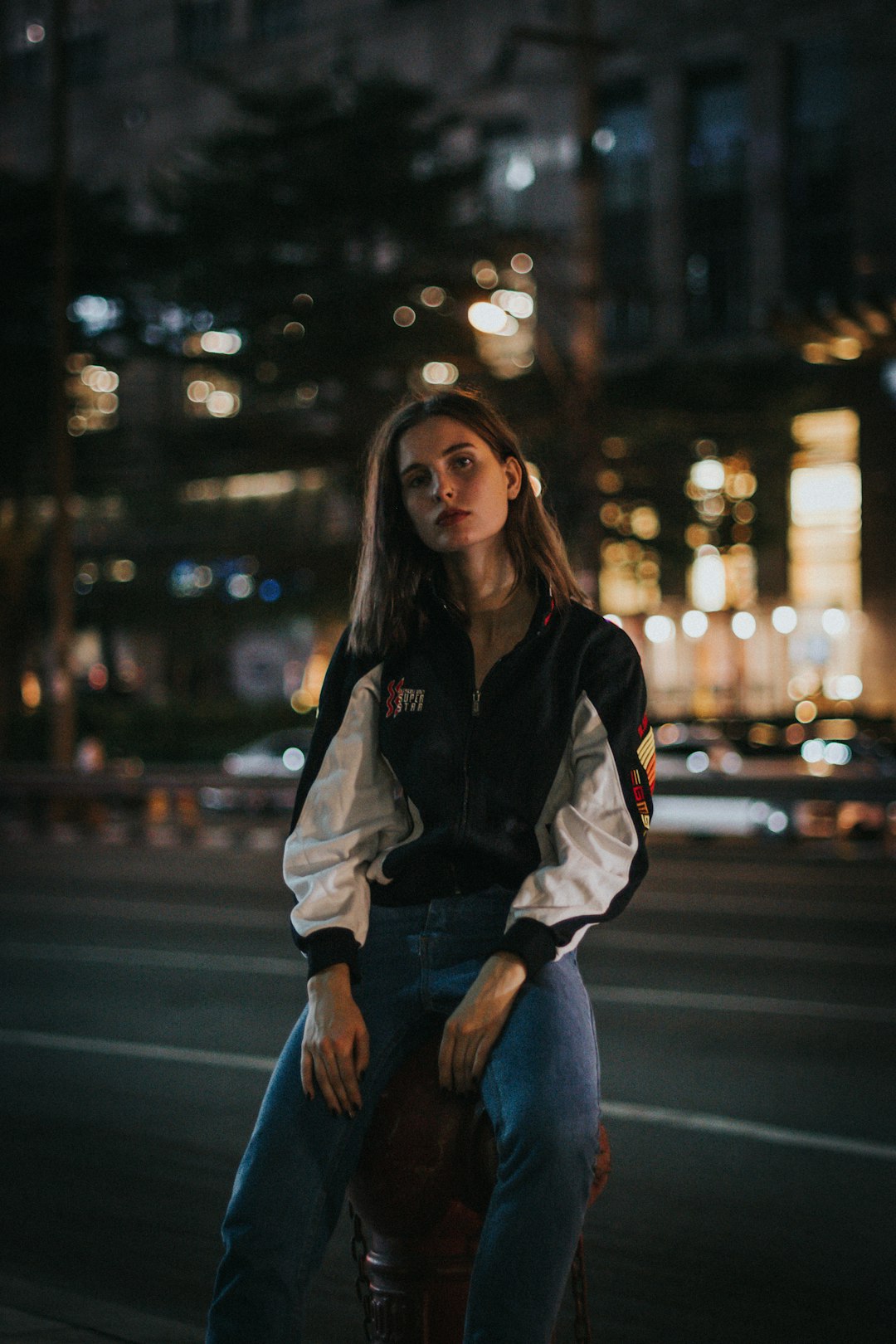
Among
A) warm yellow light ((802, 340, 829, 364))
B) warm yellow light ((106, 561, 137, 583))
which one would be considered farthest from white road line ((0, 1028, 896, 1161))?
warm yellow light ((106, 561, 137, 583))

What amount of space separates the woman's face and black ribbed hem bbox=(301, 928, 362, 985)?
29.5 inches

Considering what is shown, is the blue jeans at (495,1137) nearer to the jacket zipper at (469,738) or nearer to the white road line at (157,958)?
the jacket zipper at (469,738)

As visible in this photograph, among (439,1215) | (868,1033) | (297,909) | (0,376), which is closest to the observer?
(439,1215)

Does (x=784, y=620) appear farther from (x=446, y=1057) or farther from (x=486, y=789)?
(x=446, y=1057)

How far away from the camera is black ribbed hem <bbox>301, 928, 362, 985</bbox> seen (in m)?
2.96

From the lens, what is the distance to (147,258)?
103ft

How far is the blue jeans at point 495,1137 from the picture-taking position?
8.55 feet

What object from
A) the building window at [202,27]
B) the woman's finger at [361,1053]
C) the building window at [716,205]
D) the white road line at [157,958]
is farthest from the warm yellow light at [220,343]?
the woman's finger at [361,1053]

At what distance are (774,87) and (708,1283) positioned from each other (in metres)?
40.2

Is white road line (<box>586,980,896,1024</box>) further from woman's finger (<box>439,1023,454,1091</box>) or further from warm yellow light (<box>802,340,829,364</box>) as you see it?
warm yellow light (<box>802,340,829,364</box>)

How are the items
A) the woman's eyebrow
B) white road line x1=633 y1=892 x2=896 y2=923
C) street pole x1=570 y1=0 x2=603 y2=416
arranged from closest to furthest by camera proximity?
the woman's eyebrow, white road line x1=633 y1=892 x2=896 y2=923, street pole x1=570 y1=0 x2=603 y2=416

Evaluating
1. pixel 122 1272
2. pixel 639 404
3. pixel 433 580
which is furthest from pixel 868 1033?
pixel 639 404

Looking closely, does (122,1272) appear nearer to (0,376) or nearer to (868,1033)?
(868,1033)

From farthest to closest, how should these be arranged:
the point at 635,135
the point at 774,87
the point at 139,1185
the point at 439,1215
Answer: the point at 635,135
the point at 774,87
the point at 139,1185
the point at 439,1215
